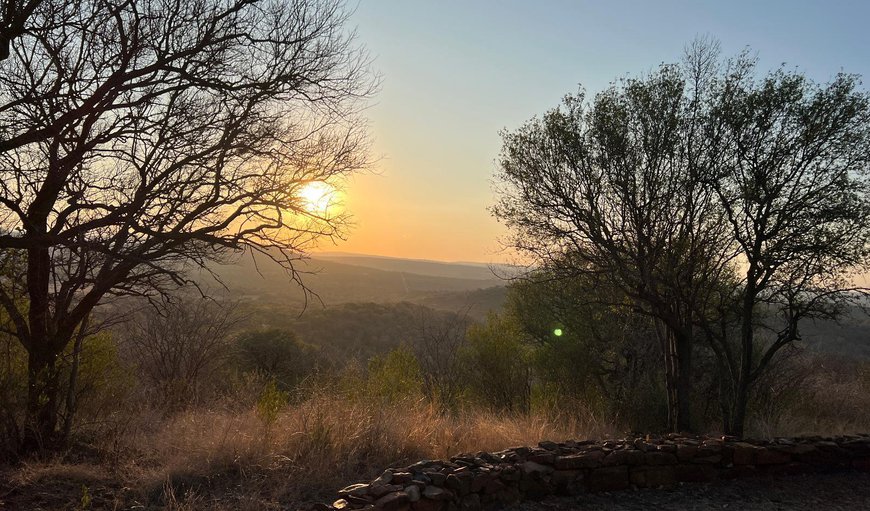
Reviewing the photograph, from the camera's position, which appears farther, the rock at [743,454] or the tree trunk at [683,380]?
the tree trunk at [683,380]

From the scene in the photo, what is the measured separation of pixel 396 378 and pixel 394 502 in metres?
7.24

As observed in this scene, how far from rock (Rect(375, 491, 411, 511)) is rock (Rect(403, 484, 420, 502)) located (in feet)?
0.12

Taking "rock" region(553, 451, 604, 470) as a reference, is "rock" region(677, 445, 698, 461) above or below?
below

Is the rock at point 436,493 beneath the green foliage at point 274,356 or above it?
above

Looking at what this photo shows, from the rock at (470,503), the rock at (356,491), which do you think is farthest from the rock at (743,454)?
the rock at (356,491)

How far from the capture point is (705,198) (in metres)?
9.51

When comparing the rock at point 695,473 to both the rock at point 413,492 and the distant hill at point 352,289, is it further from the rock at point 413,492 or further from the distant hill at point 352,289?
the distant hill at point 352,289

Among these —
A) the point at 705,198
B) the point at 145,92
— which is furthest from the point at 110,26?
the point at 705,198

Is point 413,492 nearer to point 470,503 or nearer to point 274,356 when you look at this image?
point 470,503

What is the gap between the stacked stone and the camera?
5.16 meters

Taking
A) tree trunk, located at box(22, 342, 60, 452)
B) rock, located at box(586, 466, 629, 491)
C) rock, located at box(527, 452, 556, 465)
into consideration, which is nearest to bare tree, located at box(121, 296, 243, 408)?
tree trunk, located at box(22, 342, 60, 452)

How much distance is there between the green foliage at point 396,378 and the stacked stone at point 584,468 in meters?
3.77

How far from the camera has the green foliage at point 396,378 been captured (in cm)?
1065

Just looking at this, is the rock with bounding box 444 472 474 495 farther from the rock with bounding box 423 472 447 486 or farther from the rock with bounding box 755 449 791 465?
the rock with bounding box 755 449 791 465
